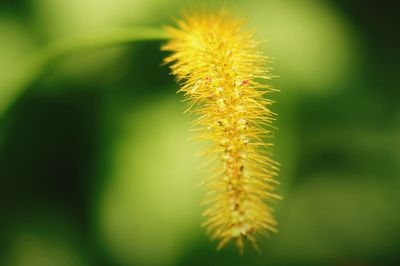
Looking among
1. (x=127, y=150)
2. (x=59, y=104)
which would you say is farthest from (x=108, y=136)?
(x=59, y=104)

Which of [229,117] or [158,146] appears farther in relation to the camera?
[158,146]

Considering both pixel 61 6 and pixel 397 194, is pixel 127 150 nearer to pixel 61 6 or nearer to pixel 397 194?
pixel 61 6

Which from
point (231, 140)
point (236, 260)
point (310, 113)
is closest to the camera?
point (231, 140)

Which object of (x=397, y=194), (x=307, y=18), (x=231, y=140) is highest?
(x=307, y=18)

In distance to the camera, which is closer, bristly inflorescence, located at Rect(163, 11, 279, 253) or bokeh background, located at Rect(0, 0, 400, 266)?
bristly inflorescence, located at Rect(163, 11, 279, 253)
